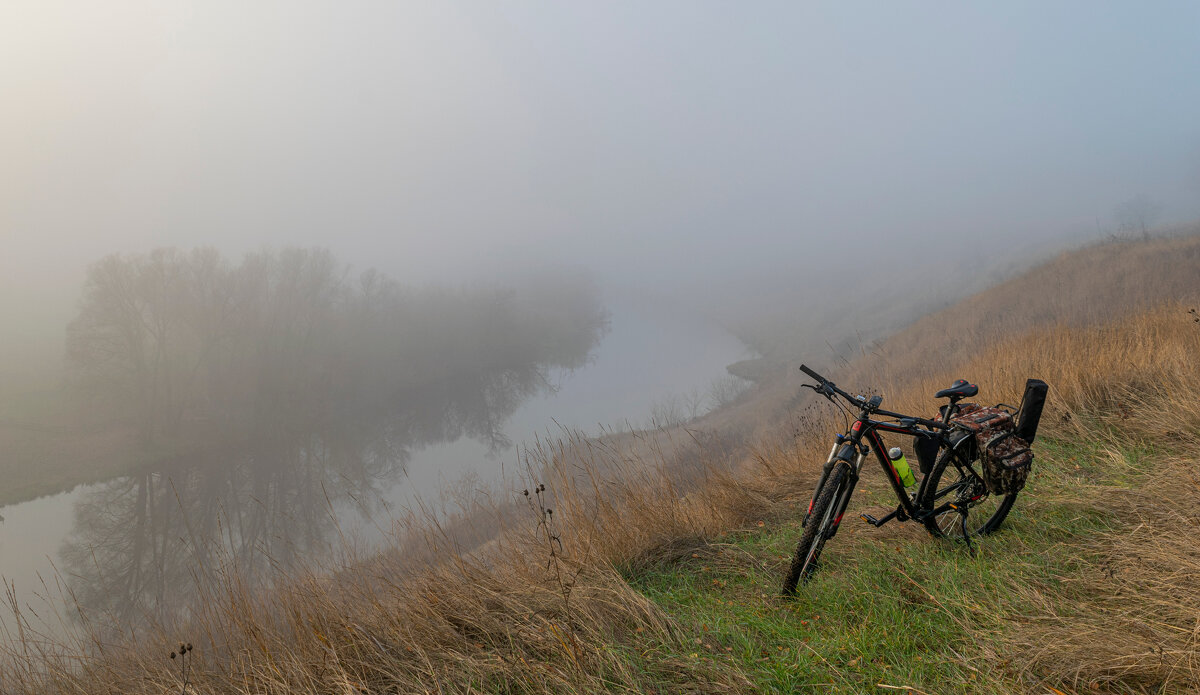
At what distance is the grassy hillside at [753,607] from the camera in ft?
7.95

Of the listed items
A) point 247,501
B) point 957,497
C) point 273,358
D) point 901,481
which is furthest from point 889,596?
point 273,358

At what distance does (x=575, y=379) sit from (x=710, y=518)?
49.1m

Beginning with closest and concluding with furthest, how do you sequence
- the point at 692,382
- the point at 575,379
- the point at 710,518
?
the point at 710,518, the point at 692,382, the point at 575,379

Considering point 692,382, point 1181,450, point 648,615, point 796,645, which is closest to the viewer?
point 796,645

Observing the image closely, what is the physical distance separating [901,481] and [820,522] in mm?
717

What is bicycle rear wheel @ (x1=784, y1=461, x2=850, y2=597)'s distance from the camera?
3.20 metres

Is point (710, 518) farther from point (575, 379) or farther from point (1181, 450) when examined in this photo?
point (575, 379)

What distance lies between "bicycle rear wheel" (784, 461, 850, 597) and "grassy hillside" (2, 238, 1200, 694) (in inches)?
8.8

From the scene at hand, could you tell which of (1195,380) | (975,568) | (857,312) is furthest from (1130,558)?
(857,312)

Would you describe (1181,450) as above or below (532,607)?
below

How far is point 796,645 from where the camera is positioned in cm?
283

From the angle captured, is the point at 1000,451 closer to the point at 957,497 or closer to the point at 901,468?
the point at 957,497

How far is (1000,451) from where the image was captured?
347 centimetres

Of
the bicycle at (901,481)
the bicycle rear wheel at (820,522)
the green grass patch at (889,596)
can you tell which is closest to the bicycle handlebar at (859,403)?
the bicycle at (901,481)
